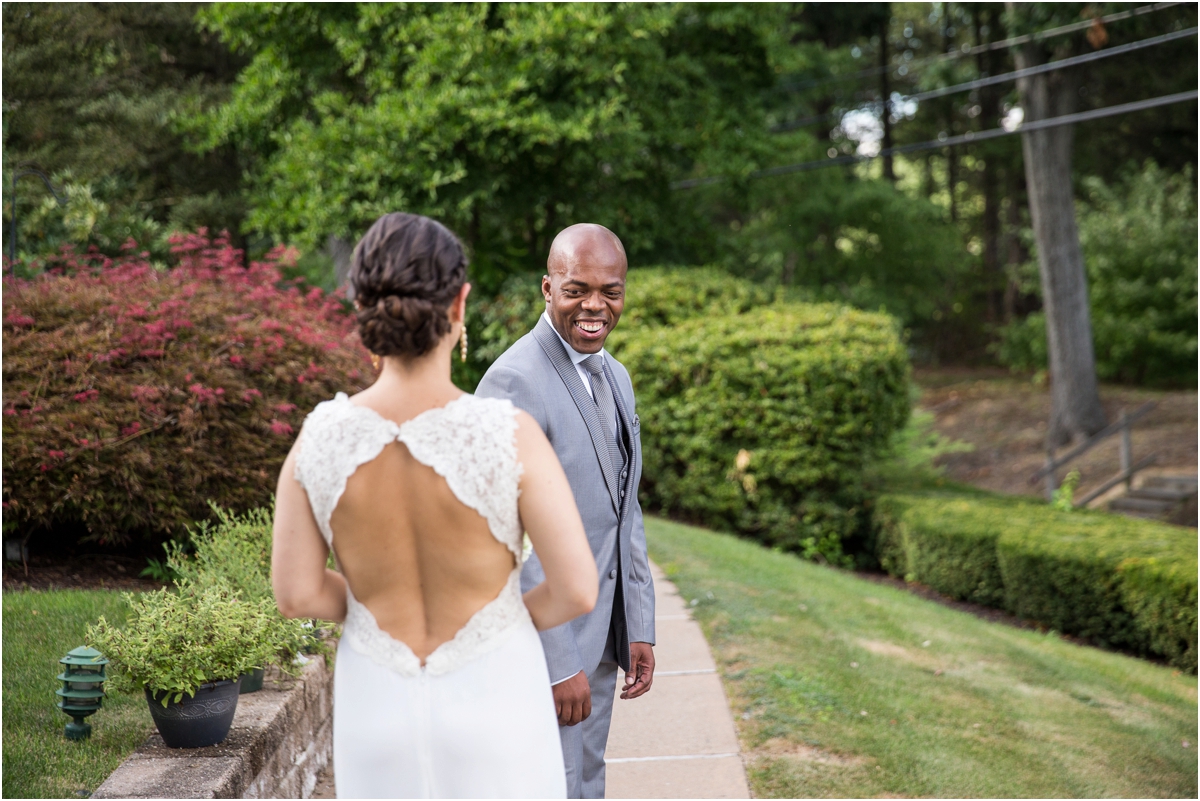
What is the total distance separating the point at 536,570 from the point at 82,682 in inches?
93.8

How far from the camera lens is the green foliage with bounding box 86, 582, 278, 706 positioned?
3.46 metres

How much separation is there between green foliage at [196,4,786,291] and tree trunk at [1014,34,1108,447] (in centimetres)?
668

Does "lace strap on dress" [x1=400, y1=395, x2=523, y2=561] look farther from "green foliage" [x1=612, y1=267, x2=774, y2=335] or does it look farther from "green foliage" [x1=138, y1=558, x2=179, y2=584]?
"green foliage" [x1=612, y1=267, x2=774, y2=335]

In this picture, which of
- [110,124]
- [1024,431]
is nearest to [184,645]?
[110,124]

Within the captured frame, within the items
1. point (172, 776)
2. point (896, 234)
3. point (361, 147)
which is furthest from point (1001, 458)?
point (172, 776)

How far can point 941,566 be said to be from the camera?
35.9 feet

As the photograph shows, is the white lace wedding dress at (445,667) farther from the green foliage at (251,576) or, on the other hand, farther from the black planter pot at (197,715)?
the green foliage at (251,576)

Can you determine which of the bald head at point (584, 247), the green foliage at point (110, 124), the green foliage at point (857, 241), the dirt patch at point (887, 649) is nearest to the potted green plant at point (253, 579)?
the bald head at point (584, 247)

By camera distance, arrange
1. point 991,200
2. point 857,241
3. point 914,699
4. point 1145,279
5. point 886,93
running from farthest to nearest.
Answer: point 991,200
point 886,93
point 857,241
point 1145,279
point 914,699

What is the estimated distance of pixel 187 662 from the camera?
347cm

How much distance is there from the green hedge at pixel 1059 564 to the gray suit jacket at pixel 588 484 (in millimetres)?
7689

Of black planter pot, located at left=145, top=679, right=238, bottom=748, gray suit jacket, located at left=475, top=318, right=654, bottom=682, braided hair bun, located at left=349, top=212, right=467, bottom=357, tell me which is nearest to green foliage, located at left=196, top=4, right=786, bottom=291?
black planter pot, located at left=145, top=679, right=238, bottom=748

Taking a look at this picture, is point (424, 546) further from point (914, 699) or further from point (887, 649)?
point (887, 649)

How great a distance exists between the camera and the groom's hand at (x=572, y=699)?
2404 mm
